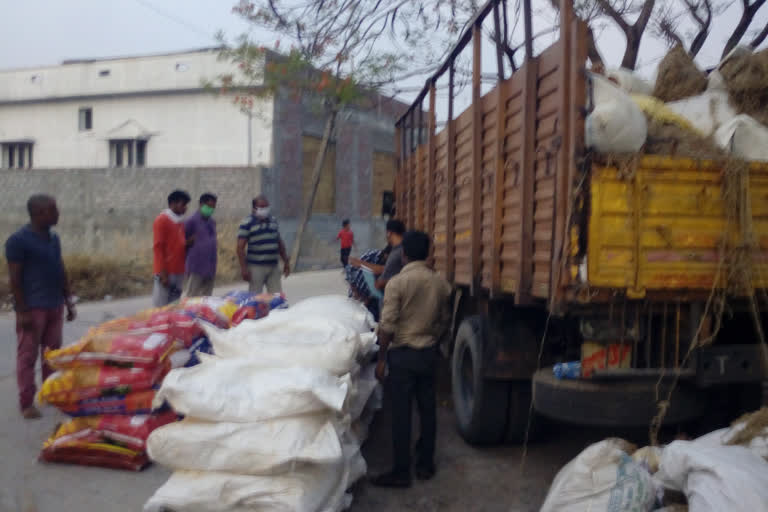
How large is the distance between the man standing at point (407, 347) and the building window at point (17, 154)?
2727 centimetres

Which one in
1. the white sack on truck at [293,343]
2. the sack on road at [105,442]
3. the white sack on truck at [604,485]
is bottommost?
the sack on road at [105,442]

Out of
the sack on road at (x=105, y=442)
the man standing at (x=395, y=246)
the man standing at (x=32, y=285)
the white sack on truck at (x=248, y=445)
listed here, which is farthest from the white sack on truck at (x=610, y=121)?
the man standing at (x=32, y=285)

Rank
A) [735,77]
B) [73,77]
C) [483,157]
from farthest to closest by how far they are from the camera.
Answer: [73,77], [483,157], [735,77]

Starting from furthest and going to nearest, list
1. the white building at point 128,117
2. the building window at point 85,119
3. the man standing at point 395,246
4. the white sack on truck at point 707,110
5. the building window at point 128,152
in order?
1. the building window at point 85,119
2. the building window at point 128,152
3. the white building at point 128,117
4. the man standing at point 395,246
5. the white sack on truck at point 707,110

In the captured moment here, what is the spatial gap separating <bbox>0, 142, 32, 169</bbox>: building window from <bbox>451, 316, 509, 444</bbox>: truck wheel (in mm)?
26811

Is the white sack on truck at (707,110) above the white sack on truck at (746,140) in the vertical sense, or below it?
above

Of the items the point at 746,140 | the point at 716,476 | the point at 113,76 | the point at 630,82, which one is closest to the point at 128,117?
the point at 113,76

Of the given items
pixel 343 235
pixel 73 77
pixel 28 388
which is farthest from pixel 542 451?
pixel 73 77

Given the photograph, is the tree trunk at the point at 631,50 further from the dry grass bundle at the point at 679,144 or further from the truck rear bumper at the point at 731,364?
the truck rear bumper at the point at 731,364

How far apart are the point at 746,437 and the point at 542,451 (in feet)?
6.23

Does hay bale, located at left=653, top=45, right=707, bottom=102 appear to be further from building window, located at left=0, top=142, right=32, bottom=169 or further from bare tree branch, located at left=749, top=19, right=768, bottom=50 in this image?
building window, located at left=0, top=142, right=32, bottom=169

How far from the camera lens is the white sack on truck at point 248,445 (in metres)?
3.24

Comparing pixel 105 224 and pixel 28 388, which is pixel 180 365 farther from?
pixel 105 224

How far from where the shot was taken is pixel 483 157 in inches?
186
